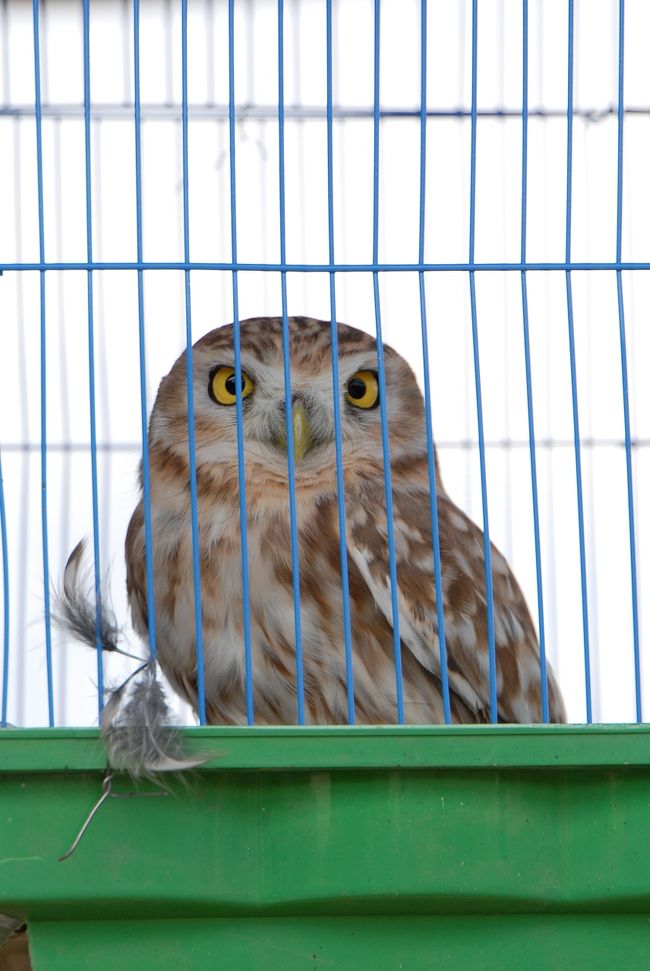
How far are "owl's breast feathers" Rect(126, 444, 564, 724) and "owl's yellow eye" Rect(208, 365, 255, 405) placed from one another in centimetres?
16

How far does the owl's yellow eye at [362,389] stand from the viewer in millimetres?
2543

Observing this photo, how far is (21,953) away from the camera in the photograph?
6.42ft

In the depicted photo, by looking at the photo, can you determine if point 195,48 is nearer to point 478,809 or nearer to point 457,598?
point 457,598

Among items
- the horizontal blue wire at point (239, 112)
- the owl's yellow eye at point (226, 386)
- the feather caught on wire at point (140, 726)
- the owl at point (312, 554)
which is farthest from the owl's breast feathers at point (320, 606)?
the horizontal blue wire at point (239, 112)

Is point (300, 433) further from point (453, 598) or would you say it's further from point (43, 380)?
point (43, 380)

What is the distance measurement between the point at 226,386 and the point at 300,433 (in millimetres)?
189

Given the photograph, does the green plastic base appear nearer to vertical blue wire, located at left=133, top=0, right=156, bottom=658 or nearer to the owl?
vertical blue wire, located at left=133, top=0, right=156, bottom=658

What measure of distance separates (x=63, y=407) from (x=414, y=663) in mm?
1303

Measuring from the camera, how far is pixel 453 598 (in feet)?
8.05

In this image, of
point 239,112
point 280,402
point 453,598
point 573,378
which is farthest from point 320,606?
point 239,112

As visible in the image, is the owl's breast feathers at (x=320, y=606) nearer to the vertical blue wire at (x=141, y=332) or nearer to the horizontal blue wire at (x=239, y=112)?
the vertical blue wire at (x=141, y=332)

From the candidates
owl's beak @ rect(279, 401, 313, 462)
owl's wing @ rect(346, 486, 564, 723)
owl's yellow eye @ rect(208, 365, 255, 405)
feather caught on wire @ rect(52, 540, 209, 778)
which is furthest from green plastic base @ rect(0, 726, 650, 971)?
owl's yellow eye @ rect(208, 365, 255, 405)

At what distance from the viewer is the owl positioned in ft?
7.55

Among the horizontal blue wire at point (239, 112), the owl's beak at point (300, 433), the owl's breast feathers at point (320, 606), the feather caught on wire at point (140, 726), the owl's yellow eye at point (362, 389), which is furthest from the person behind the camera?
the horizontal blue wire at point (239, 112)
